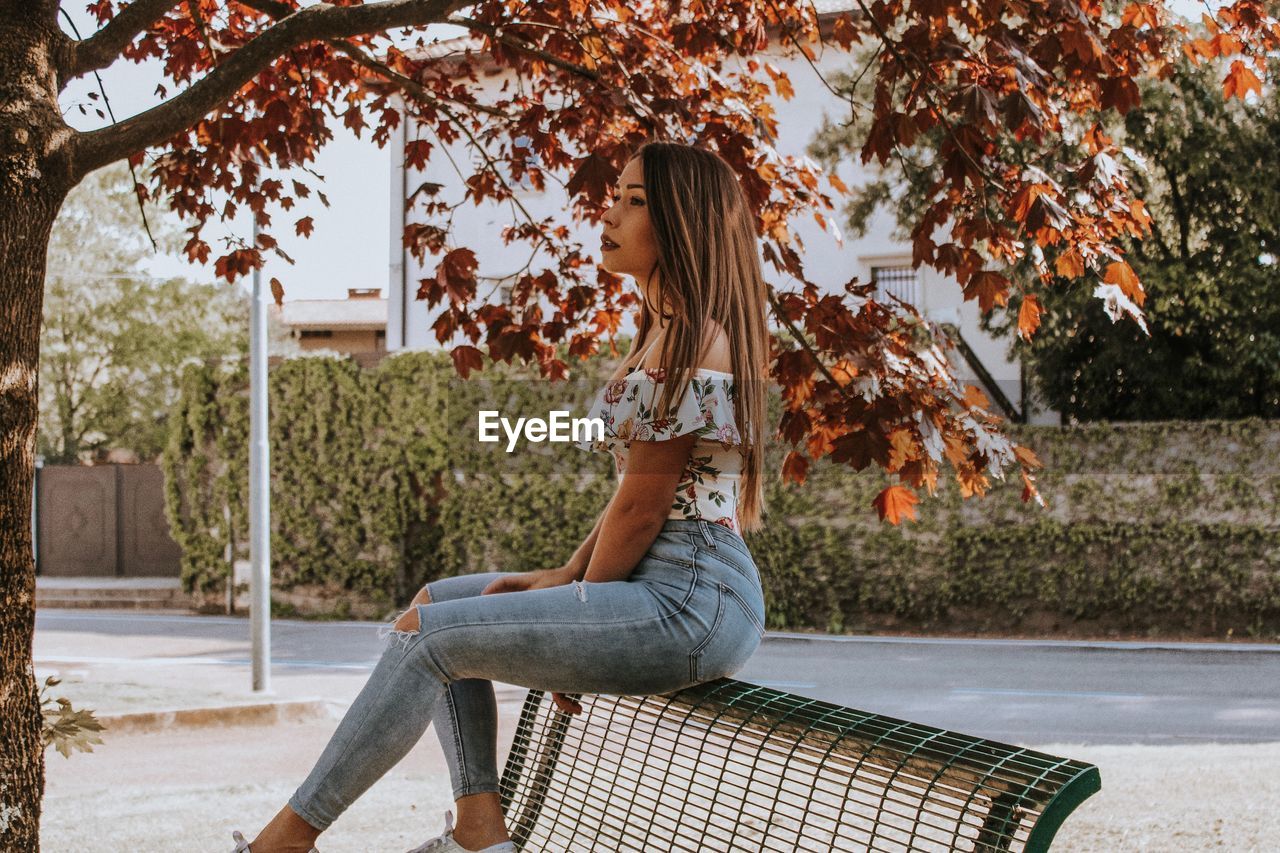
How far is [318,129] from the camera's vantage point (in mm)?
5656

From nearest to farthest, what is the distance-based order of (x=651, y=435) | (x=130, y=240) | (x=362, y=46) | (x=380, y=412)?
(x=651, y=435) < (x=362, y=46) < (x=380, y=412) < (x=130, y=240)

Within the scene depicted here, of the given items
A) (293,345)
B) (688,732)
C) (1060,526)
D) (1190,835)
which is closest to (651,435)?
(688,732)

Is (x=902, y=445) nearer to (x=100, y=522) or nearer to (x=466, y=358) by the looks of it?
(x=466, y=358)

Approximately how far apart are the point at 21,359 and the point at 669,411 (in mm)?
1708

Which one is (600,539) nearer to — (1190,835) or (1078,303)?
(1190,835)

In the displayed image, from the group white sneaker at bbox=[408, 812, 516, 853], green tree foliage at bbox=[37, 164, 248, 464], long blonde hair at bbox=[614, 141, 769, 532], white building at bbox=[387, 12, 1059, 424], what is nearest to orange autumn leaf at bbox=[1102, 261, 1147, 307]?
long blonde hair at bbox=[614, 141, 769, 532]

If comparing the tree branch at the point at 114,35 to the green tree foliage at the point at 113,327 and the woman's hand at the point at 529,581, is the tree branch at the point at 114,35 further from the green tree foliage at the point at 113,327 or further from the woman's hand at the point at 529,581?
the green tree foliage at the point at 113,327

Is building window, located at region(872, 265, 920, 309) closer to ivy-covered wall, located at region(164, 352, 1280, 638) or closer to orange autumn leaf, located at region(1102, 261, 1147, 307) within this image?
ivy-covered wall, located at region(164, 352, 1280, 638)

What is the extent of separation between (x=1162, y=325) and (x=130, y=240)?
2323 centimetres

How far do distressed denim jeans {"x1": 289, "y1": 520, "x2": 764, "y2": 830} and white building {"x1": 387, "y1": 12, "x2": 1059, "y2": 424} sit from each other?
718 inches

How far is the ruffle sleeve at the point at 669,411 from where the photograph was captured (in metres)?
2.59

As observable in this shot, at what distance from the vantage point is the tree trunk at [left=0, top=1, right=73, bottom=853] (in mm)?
3105

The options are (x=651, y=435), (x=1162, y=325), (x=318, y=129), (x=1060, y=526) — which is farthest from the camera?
(x=1162, y=325)

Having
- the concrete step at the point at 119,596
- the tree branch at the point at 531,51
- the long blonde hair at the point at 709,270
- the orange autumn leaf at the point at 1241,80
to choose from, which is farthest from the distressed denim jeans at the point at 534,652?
the concrete step at the point at 119,596
